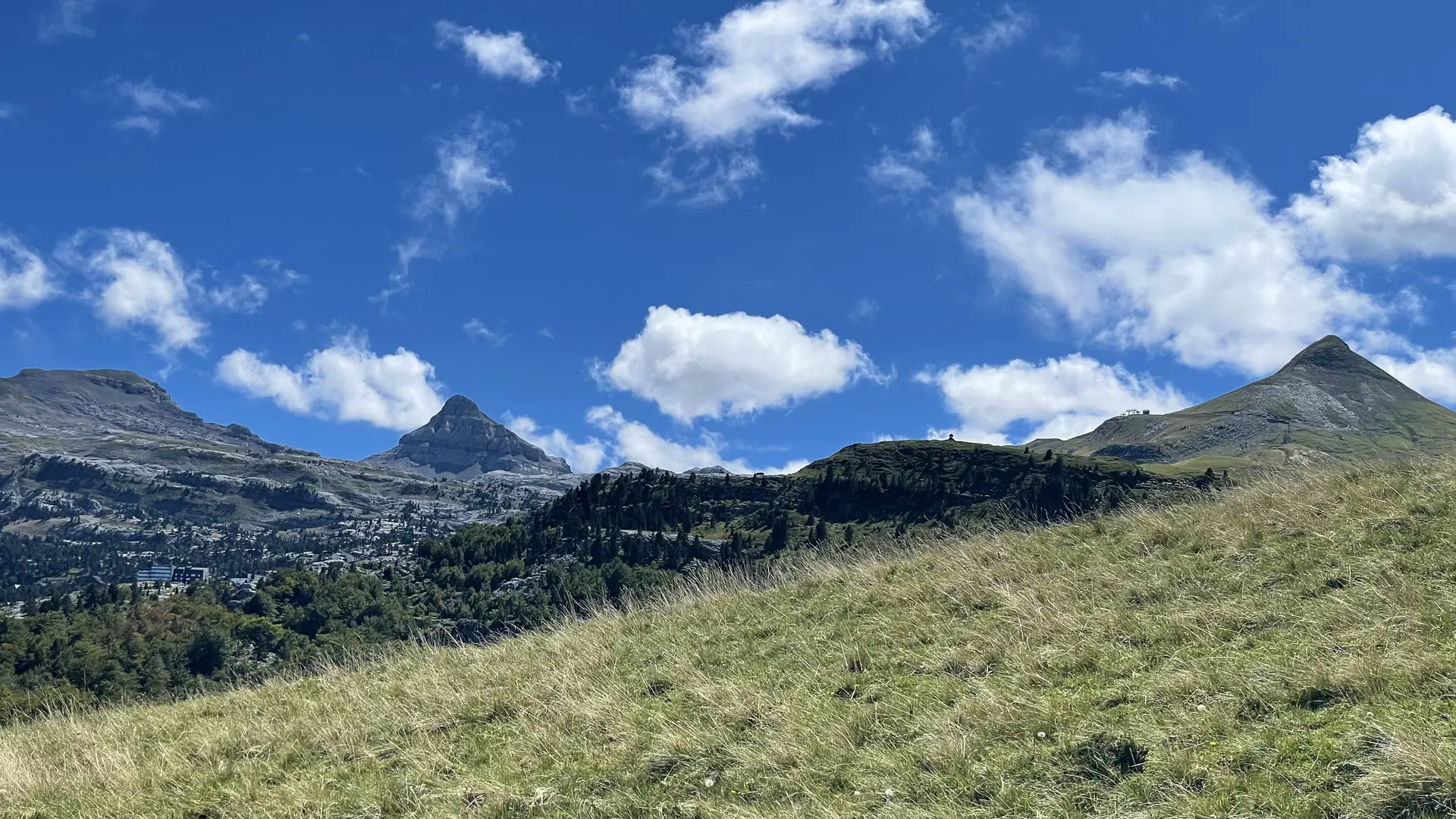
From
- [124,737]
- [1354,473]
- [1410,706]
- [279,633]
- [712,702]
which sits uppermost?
[1354,473]

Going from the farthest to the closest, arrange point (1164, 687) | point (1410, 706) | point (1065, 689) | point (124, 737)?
point (124, 737) → point (1065, 689) → point (1164, 687) → point (1410, 706)

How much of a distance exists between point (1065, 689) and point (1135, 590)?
353 cm

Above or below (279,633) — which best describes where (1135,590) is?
above

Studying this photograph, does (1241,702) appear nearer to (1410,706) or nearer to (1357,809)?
(1410,706)

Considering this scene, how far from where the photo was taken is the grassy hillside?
6426 millimetres

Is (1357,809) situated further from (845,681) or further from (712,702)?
(712,702)

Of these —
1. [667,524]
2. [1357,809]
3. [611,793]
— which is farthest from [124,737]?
[667,524]

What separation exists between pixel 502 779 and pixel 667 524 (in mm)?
190465

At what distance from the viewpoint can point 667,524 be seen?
197125mm

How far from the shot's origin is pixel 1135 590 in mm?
11195

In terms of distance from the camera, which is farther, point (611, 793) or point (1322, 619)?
point (1322, 619)

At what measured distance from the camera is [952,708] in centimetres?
831

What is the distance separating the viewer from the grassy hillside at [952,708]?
21.1 ft

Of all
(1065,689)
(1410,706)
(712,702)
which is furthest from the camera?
(712,702)
